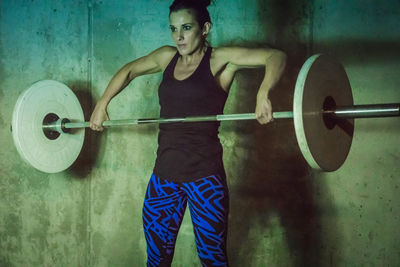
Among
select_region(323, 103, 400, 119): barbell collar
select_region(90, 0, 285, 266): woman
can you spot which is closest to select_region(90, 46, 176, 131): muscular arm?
select_region(90, 0, 285, 266): woman

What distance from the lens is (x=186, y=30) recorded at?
175 centimetres

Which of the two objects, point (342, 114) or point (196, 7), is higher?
point (196, 7)

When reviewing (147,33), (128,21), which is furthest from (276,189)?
(128,21)

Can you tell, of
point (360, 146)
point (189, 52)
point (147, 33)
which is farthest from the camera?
point (147, 33)

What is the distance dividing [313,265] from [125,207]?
63.0 inches

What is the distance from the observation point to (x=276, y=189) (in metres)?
2.41

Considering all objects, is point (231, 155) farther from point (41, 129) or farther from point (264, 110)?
point (41, 129)

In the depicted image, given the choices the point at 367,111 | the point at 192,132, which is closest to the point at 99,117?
the point at 192,132

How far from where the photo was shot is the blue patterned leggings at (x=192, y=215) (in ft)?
5.30

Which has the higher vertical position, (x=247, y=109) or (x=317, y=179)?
(x=247, y=109)

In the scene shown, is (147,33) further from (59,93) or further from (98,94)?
(59,93)

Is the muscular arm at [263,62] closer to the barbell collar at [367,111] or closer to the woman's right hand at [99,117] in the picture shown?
the barbell collar at [367,111]

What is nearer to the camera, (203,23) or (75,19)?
(203,23)

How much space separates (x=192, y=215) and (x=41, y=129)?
1266 millimetres
